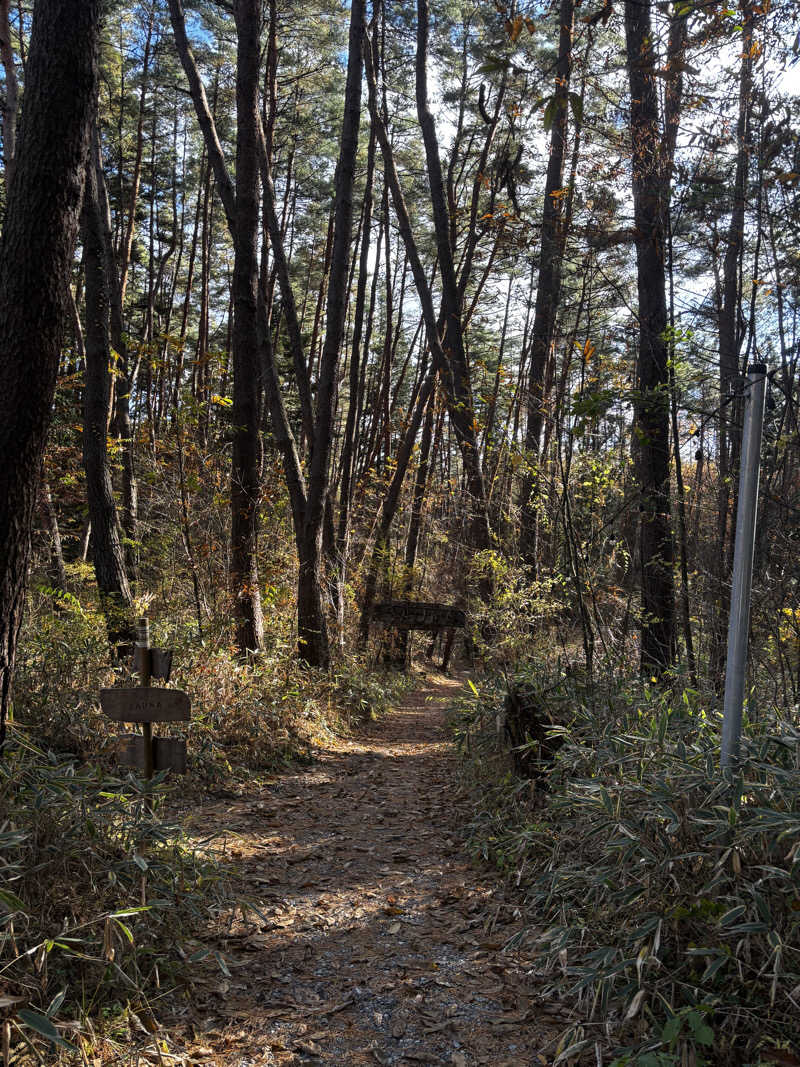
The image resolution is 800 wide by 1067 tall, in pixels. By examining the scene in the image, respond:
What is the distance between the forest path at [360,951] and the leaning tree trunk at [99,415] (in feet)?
8.12

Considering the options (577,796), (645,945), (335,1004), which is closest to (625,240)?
(577,796)

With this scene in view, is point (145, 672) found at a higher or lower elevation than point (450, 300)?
lower

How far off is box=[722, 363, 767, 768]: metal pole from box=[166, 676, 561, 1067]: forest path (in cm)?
141

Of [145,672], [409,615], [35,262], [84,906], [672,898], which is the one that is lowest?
[84,906]

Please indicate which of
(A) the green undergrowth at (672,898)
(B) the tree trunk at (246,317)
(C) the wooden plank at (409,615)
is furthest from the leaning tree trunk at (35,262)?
(C) the wooden plank at (409,615)

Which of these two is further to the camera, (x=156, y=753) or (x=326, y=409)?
(x=326, y=409)

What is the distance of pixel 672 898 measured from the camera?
2666 millimetres

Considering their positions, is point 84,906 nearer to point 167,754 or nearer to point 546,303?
point 167,754

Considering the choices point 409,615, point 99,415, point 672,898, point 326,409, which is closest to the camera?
point 672,898

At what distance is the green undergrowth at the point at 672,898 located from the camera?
89.3 inches

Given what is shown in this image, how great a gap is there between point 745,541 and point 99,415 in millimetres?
5767

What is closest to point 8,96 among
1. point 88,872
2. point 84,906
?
point 88,872

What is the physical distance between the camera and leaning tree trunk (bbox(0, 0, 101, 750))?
324 centimetres

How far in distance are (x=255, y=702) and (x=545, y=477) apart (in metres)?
3.16
